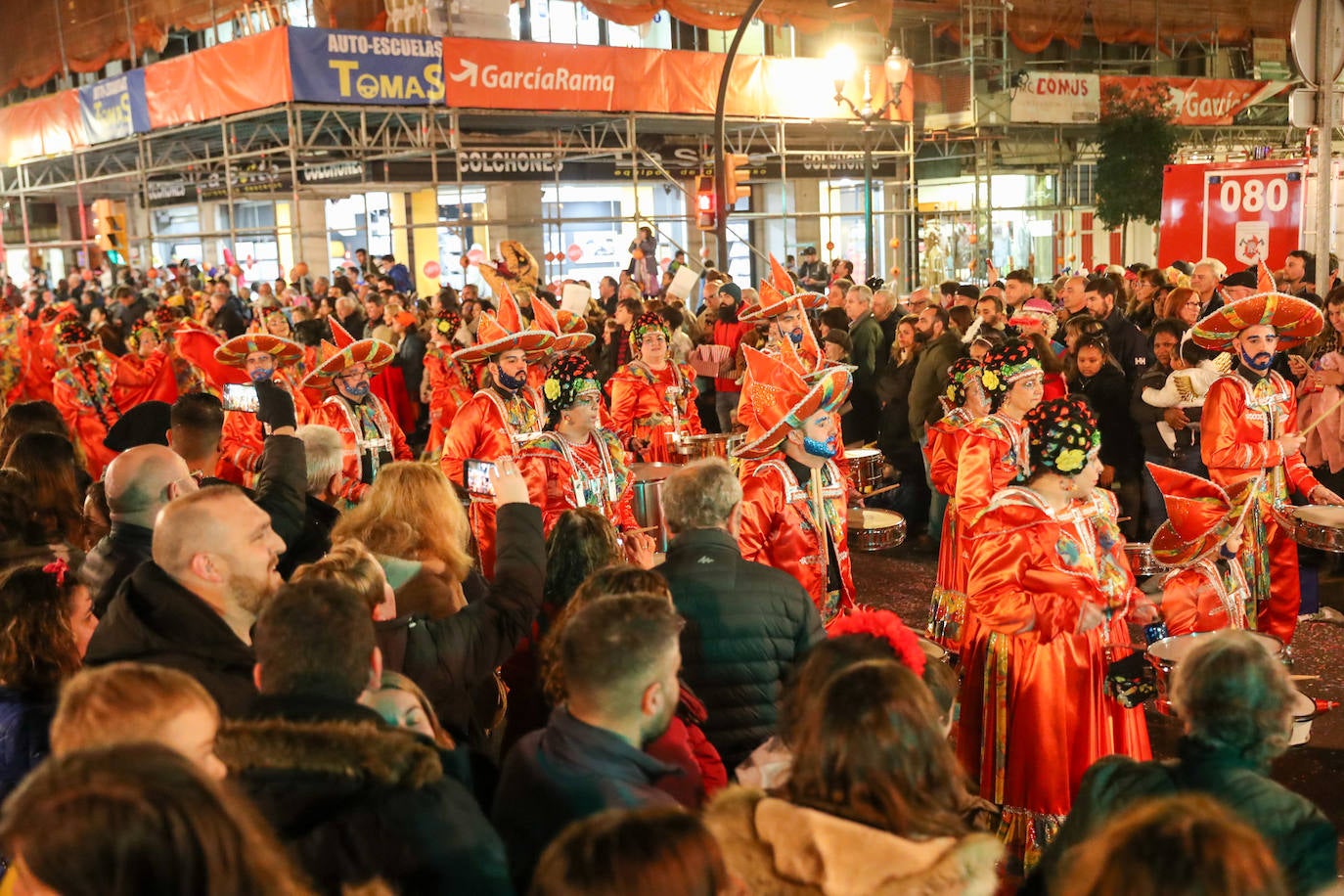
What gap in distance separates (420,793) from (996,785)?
3028 millimetres

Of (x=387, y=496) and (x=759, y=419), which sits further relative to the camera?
(x=759, y=419)

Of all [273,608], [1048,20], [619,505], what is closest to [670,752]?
[273,608]

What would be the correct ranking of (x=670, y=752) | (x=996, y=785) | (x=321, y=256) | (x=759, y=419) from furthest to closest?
1. (x=321, y=256)
2. (x=759, y=419)
3. (x=996, y=785)
4. (x=670, y=752)

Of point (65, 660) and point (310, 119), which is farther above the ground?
point (310, 119)

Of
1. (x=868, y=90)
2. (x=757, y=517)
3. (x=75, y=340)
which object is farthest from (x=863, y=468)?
(x=868, y=90)

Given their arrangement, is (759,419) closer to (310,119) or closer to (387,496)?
(387,496)

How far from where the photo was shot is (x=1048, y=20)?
2561 centimetres

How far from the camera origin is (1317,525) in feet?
19.5

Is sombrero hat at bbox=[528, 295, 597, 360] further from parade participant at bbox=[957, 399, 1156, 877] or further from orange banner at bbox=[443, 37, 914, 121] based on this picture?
orange banner at bbox=[443, 37, 914, 121]

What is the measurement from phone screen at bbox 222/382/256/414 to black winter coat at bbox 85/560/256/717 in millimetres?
2524

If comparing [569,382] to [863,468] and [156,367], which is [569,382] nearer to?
[863,468]

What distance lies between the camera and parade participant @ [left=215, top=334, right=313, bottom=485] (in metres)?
7.91

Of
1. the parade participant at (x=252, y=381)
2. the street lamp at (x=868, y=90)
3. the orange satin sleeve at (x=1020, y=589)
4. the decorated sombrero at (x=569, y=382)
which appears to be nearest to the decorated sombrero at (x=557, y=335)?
the decorated sombrero at (x=569, y=382)

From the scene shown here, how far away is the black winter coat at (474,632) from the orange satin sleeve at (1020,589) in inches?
68.3
